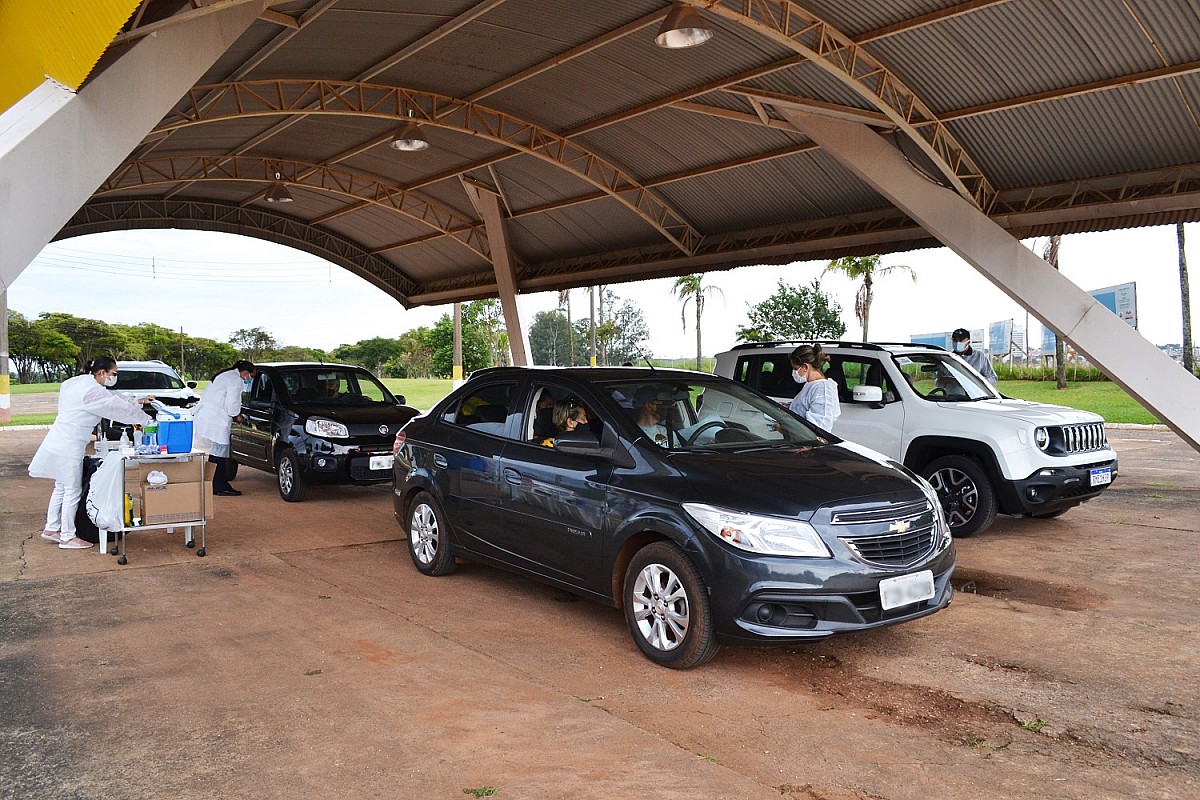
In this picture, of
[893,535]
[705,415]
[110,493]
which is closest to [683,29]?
[705,415]

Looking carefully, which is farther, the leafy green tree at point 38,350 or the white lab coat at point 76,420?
the leafy green tree at point 38,350

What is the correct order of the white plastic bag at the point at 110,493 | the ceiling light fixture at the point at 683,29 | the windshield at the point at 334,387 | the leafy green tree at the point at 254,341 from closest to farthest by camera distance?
the white plastic bag at the point at 110,493 < the ceiling light fixture at the point at 683,29 < the windshield at the point at 334,387 < the leafy green tree at the point at 254,341

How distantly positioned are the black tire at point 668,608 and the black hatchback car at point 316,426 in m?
6.31

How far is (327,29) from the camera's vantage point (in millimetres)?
13352

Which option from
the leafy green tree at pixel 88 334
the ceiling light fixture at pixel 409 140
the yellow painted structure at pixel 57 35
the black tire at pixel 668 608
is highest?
the leafy green tree at pixel 88 334

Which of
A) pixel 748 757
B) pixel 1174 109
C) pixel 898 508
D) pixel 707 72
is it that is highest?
pixel 707 72

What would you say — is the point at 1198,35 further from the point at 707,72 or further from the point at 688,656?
the point at 688,656

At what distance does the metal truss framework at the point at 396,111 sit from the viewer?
51.6ft

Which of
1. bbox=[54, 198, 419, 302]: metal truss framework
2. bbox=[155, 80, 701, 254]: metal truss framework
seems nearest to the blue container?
bbox=[155, 80, 701, 254]: metal truss framework

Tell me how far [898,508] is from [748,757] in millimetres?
1814

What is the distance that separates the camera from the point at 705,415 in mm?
6289

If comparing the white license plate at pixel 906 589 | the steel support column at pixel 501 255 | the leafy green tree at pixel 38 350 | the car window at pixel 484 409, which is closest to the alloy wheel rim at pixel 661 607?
the white license plate at pixel 906 589

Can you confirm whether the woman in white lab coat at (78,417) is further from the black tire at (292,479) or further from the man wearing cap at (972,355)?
the man wearing cap at (972,355)

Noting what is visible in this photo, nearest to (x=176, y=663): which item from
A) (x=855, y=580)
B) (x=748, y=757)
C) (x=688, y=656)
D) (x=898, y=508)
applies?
(x=688, y=656)
